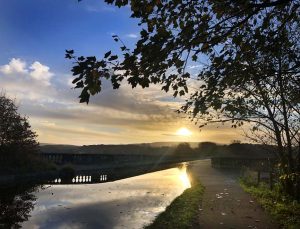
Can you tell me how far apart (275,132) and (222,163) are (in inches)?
1627

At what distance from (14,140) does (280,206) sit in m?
31.0

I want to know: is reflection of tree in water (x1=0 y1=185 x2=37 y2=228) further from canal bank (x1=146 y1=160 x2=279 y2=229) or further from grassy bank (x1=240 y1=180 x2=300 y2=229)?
grassy bank (x1=240 y1=180 x2=300 y2=229)

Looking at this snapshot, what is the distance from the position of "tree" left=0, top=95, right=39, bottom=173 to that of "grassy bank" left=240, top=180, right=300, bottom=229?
25547 mm

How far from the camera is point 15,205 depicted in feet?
68.3

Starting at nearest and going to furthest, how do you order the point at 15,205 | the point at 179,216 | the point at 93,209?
1. the point at 179,216
2. the point at 93,209
3. the point at 15,205

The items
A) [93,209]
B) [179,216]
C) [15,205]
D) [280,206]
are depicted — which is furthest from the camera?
[15,205]

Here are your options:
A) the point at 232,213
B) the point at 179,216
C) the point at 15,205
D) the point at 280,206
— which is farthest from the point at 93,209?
the point at 280,206

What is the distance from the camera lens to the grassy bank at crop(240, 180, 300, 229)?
14.1 m

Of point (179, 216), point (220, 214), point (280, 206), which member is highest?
point (280, 206)

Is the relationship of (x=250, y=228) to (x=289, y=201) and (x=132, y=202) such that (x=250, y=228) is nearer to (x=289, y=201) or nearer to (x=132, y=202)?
(x=289, y=201)

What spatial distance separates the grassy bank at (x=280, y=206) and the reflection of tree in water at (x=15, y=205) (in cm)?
910

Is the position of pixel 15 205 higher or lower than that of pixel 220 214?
lower

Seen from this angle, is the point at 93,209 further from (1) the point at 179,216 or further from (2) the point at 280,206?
(2) the point at 280,206

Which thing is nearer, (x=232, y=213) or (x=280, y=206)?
(x=232, y=213)
